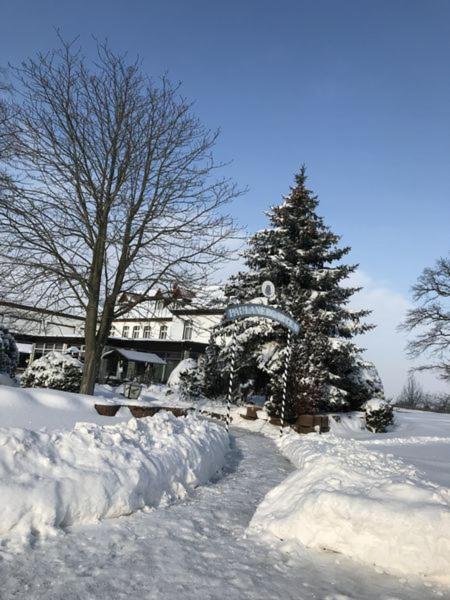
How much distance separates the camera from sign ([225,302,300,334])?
52.7ft

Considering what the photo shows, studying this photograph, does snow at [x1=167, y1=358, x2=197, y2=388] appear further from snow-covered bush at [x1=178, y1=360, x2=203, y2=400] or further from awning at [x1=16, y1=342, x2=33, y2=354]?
awning at [x1=16, y1=342, x2=33, y2=354]

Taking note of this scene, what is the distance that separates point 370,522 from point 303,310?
17203 millimetres

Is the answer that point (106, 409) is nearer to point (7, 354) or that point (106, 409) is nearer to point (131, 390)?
point (131, 390)

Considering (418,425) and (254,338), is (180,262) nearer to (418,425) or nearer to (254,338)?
(254,338)

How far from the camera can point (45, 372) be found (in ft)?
51.0

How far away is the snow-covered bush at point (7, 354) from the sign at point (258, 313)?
9.07 m

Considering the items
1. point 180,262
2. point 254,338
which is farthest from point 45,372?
point 254,338

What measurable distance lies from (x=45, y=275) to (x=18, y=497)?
10.6m

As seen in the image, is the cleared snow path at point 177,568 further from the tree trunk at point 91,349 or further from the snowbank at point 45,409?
the tree trunk at point 91,349

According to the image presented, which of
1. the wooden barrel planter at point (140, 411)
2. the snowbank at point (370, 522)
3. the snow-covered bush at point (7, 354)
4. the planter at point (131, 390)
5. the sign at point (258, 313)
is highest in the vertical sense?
the sign at point (258, 313)

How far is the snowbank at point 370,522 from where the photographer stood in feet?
13.7

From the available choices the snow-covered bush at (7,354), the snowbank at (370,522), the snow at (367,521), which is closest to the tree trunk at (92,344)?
the snow-covered bush at (7,354)

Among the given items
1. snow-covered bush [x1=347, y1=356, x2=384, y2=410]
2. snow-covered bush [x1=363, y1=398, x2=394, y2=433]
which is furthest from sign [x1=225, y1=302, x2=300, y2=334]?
snow-covered bush [x1=347, y1=356, x2=384, y2=410]

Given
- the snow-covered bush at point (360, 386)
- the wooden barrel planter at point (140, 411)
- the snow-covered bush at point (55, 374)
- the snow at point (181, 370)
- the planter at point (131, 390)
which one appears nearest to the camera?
the wooden barrel planter at point (140, 411)
